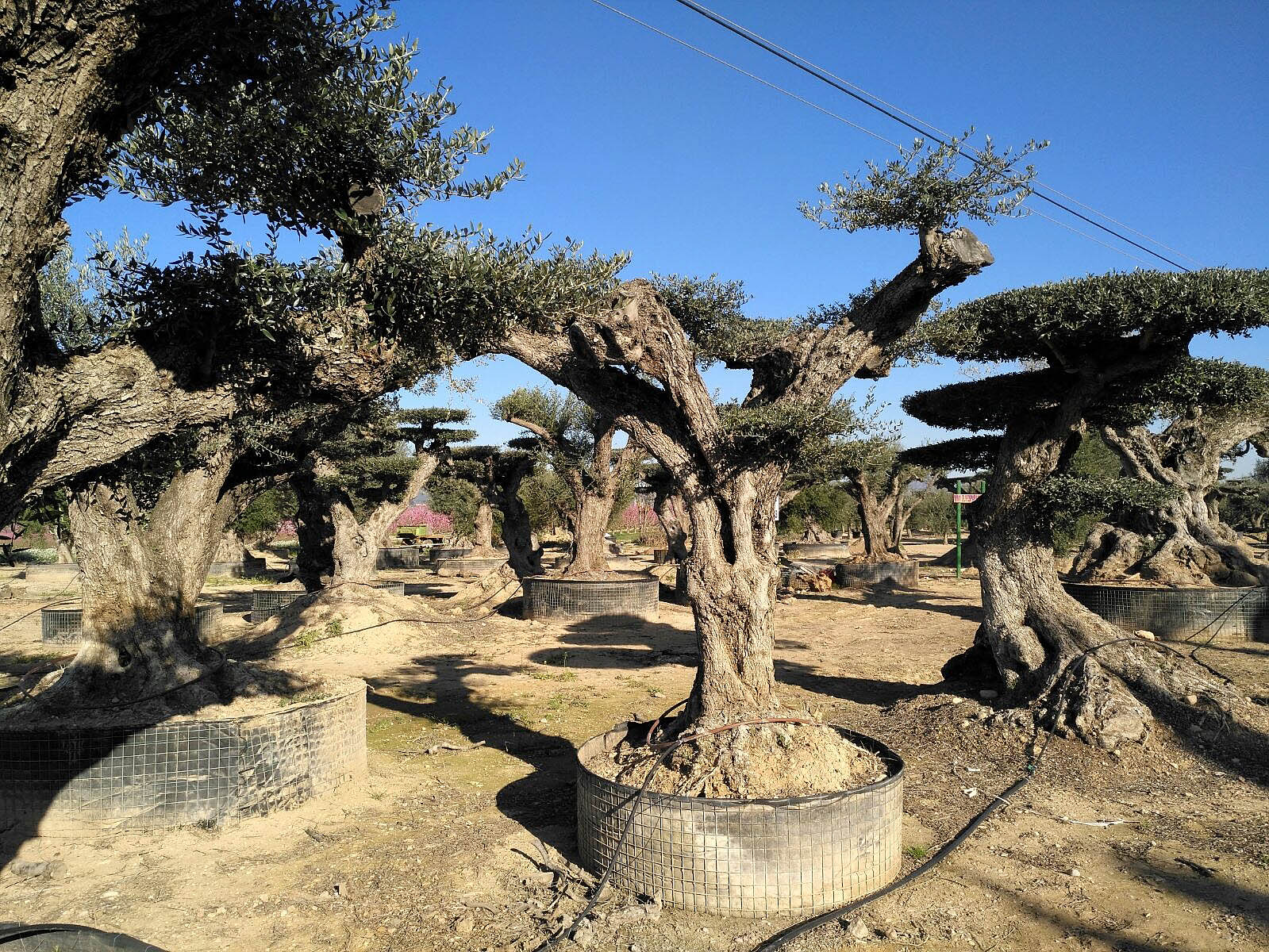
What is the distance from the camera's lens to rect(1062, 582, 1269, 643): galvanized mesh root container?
12.9 m

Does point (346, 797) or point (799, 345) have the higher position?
point (799, 345)

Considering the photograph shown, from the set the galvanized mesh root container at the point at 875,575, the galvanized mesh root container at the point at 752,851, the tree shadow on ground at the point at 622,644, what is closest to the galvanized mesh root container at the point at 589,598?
the tree shadow on ground at the point at 622,644

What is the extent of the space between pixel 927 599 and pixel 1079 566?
13.3 feet

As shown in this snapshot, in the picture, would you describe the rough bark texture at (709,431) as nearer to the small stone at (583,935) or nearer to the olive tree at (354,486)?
the small stone at (583,935)

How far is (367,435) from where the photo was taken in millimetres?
18891

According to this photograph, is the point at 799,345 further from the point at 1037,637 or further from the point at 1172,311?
the point at 1037,637

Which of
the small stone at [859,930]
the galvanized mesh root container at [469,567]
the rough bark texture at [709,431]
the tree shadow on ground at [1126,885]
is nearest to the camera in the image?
the tree shadow on ground at [1126,885]

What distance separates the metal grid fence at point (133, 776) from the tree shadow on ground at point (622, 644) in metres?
7.00

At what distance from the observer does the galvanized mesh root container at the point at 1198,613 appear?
42.4 feet

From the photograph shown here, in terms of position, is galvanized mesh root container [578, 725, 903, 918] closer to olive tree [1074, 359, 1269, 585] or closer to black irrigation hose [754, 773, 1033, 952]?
black irrigation hose [754, 773, 1033, 952]

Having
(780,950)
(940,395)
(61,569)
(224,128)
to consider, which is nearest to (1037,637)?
(940,395)

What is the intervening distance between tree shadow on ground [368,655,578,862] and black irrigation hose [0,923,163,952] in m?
2.64

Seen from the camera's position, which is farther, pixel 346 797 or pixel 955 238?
pixel 346 797

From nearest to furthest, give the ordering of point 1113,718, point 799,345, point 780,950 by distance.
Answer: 1. point 780,950
2. point 799,345
3. point 1113,718
